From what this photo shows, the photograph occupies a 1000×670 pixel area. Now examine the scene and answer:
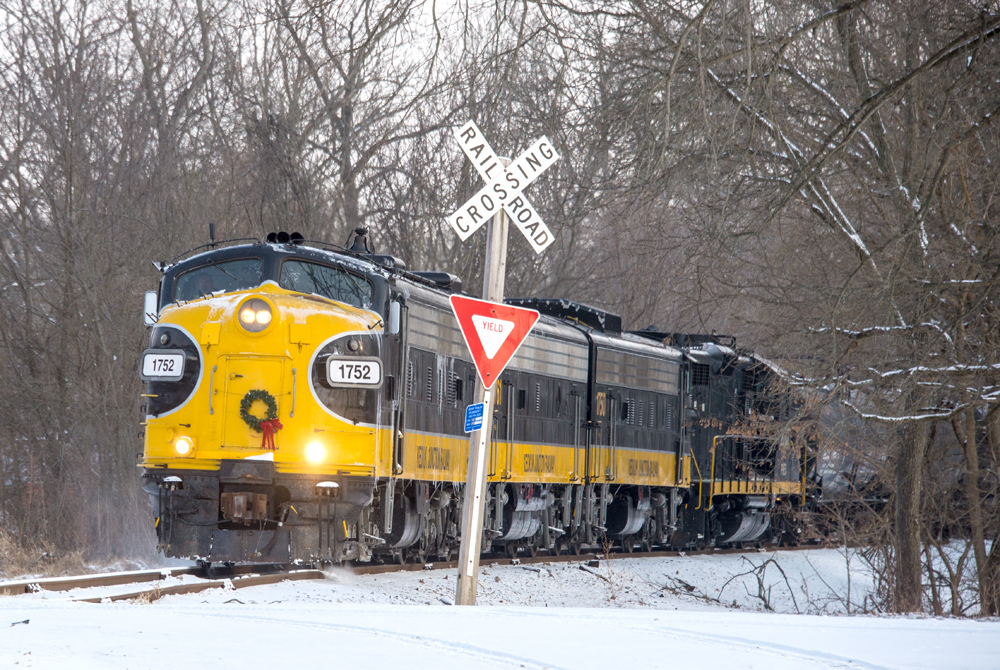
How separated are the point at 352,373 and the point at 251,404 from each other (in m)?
1.11

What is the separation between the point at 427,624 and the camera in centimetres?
685

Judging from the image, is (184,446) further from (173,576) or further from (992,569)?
(992,569)

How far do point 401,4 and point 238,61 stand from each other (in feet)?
55.6

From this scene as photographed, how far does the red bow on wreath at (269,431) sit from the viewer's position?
38.1 feet

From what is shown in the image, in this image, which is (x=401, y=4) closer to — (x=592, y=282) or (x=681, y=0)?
(x=681, y=0)

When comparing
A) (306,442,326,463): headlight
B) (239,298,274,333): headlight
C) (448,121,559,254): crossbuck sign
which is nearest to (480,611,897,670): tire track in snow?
(448,121,559,254): crossbuck sign

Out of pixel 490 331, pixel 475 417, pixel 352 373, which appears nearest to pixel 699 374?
pixel 352 373

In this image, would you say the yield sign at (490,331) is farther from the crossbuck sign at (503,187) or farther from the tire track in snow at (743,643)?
the tire track in snow at (743,643)

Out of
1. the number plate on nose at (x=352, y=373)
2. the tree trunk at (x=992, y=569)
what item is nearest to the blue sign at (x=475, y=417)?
the number plate on nose at (x=352, y=373)

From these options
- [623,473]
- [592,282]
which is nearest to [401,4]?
[623,473]

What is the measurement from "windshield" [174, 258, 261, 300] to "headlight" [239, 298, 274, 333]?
0.60 meters

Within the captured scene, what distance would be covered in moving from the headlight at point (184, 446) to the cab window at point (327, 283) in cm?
196

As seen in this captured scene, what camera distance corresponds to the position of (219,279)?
12.6 metres

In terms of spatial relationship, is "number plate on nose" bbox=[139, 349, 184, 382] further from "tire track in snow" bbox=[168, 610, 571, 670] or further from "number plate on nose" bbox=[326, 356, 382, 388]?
"tire track in snow" bbox=[168, 610, 571, 670]
